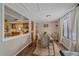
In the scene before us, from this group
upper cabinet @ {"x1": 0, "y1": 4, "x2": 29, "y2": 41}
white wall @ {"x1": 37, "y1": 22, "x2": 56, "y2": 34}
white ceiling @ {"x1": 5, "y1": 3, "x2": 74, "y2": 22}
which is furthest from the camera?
white wall @ {"x1": 37, "y1": 22, "x2": 56, "y2": 34}

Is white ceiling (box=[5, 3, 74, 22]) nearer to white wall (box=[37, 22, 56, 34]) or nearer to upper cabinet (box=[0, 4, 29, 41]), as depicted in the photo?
upper cabinet (box=[0, 4, 29, 41])

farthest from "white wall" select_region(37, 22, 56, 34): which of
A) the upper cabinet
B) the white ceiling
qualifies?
the upper cabinet

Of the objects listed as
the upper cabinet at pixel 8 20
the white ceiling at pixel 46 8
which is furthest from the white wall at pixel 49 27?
the upper cabinet at pixel 8 20

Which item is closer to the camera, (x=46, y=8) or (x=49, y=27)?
(x=46, y=8)

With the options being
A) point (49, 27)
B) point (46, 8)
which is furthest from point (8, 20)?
point (49, 27)

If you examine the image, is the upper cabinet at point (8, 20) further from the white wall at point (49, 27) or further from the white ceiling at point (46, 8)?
the white wall at point (49, 27)

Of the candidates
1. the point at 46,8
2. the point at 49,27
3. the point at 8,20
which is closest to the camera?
the point at 8,20

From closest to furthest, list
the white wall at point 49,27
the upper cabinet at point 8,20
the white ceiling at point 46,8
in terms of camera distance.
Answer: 1. the upper cabinet at point 8,20
2. the white ceiling at point 46,8
3. the white wall at point 49,27

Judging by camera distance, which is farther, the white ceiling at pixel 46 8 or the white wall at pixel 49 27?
the white wall at pixel 49 27

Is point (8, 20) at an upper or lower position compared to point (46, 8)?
lower

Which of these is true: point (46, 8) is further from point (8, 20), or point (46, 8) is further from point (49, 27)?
point (49, 27)

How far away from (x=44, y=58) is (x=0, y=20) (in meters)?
2.19

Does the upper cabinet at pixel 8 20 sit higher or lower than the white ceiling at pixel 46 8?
lower

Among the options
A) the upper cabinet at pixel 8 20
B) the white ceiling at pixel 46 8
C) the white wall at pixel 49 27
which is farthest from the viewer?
the white wall at pixel 49 27
